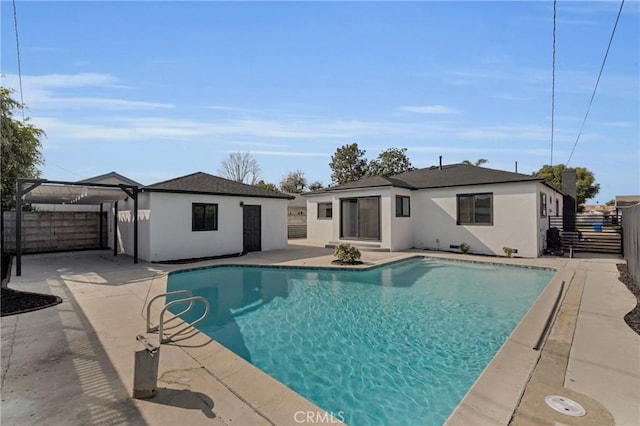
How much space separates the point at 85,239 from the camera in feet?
48.3

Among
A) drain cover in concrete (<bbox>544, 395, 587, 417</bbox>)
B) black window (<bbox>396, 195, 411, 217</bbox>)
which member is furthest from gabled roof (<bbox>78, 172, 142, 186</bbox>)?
drain cover in concrete (<bbox>544, 395, 587, 417</bbox>)

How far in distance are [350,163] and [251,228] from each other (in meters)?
27.4

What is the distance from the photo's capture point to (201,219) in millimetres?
12062

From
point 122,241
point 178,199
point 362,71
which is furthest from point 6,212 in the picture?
point 362,71

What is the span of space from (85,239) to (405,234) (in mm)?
15538

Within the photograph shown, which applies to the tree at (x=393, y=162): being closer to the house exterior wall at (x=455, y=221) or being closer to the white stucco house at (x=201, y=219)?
the house exterior wall at (x=455, y=221)

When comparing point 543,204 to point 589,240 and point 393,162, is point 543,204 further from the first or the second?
point 393,162

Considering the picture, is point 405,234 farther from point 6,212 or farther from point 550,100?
point 6,212

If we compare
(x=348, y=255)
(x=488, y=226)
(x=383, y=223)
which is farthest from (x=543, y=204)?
(x=348, y=255)

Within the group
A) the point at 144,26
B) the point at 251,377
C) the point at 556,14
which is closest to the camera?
the point at 251,377

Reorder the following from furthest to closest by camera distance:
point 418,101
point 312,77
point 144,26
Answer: point 418,101, point 312,77, point 144,26

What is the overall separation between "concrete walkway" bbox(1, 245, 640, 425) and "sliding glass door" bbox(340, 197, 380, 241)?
945cm

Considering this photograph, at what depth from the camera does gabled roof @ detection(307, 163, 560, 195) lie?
12.8 meters

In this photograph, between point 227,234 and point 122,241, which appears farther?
point 122,241
